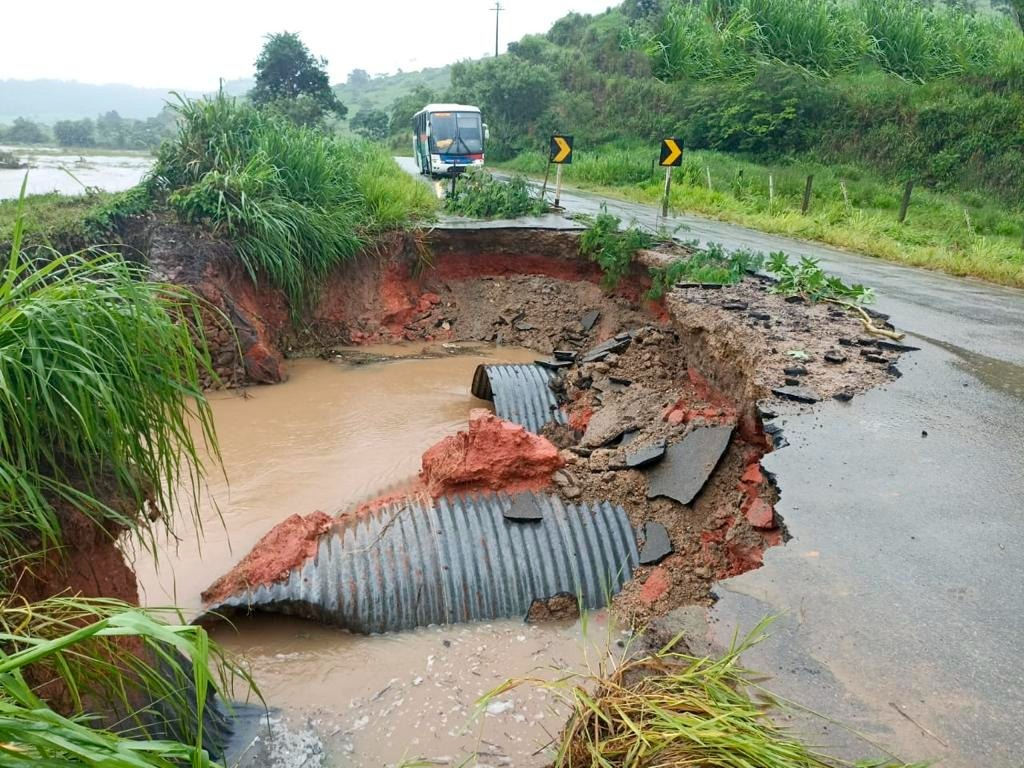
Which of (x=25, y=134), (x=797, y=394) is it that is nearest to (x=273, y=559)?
(x=797, y=394)

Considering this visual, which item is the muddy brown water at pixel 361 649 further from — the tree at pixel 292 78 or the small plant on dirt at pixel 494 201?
the tree at pixel 292 78

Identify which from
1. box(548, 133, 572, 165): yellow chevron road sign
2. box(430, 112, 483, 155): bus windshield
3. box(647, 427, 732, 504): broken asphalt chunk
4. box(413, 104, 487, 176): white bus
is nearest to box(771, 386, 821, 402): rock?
box(647, 427, 732, 504): broken asphalt chunk

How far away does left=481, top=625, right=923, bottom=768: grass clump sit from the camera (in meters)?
1.94

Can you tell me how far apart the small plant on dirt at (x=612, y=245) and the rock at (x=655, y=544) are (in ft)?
18.4

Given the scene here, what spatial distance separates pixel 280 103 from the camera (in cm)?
2695

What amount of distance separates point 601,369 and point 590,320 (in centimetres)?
248

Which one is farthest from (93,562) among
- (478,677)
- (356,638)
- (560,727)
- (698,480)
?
(698,480)

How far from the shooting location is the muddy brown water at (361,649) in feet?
10.4

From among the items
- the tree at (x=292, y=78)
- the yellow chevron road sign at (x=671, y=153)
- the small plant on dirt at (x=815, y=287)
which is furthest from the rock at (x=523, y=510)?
the tree at (x=292, y=78)

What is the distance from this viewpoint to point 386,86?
332 feet

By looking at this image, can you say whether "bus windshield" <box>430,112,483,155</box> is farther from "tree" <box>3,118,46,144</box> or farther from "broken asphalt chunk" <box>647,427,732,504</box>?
"tree" <box>3,118,46,144</box>

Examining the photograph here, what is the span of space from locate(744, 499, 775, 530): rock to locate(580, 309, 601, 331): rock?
238 inches

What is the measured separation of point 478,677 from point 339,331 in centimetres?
706

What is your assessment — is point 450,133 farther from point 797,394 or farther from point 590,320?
point 797,394
